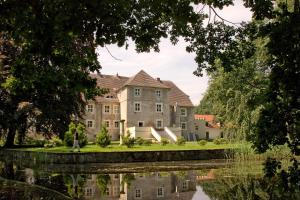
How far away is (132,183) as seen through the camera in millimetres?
15828

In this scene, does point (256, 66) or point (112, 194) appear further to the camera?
point (256, 66)

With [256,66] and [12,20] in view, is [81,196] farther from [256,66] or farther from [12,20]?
[256,66]

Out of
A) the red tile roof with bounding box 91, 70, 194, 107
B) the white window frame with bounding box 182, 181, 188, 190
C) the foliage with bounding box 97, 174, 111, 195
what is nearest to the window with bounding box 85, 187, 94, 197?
the foliage with bounding box 97, 174, 111, 195

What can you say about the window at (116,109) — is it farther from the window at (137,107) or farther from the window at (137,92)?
the window at (137,92)

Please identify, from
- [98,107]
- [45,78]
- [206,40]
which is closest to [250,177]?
[206,40]

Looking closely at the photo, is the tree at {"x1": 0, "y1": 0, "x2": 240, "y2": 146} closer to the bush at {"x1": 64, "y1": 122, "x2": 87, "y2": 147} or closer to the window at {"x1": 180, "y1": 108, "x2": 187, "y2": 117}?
the bush at {"x1": 64, "y1": 122, "x2": 87, "y2": 147}

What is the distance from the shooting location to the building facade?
52281 millimetres

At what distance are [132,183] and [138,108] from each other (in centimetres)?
3746

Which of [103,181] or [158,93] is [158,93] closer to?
[158,93]

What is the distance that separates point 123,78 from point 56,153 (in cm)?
3814

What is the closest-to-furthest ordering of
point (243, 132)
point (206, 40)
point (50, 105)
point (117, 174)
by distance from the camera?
point (206, 40) → point (117, 174) → point (243, 132) → point (50, 105)

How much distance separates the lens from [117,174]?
18891mm

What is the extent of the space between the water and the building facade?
2824cm

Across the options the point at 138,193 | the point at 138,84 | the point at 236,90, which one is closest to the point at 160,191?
the point at 138,193
